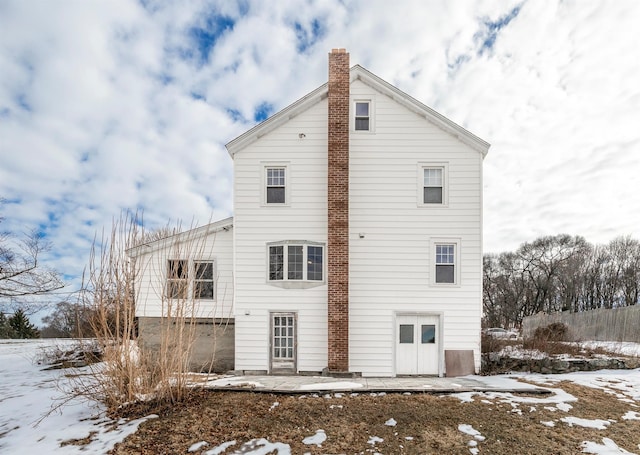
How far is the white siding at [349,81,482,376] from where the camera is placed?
9.86 meters

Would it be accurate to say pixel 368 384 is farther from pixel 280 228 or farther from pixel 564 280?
pixel 564 280

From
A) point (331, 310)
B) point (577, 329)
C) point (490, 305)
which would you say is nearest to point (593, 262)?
point (490, 305)

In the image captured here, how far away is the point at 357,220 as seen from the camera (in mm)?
10102

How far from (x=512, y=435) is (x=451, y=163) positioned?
751 cm

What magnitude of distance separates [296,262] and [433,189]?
16.7 feet

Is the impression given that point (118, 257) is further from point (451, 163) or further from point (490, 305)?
point (490, 305)

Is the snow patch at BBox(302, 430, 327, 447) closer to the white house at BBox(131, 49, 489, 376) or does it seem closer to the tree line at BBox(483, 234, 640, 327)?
the white house at BBox(131, 49, 489, 376)

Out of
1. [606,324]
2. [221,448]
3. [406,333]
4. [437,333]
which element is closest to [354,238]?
[406,333]

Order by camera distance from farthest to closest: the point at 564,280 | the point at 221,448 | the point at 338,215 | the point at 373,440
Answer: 1. the point at 564,280
2. the point at 338,215
3. the point at 373,440
4. the point at 221,448


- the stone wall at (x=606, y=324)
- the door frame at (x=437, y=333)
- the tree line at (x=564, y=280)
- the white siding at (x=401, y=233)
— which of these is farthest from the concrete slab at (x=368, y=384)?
the tree line at (x=564, y=280)

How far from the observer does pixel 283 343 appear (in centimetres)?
995

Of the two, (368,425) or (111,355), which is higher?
(111,355)

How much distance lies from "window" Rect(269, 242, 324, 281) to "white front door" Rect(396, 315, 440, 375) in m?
3.11

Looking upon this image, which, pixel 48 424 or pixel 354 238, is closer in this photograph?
pixel 48 424
